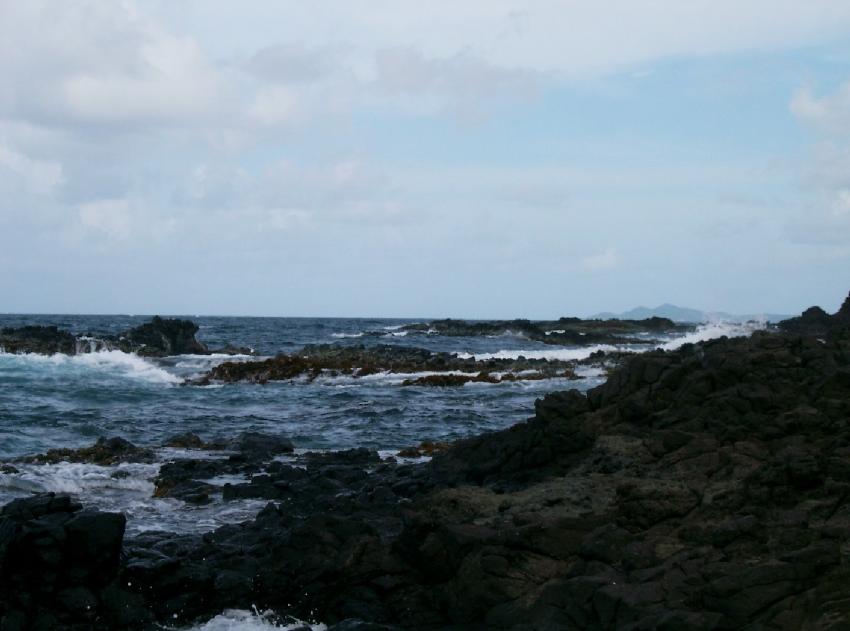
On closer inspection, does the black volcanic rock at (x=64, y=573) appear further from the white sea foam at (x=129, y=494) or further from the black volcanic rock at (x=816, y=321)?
the black volcanic rock at (x=816, y=321)

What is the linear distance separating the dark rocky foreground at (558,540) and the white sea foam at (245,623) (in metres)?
0.18

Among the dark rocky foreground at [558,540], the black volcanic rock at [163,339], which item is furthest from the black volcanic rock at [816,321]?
the black volcanic rock at [163,339]

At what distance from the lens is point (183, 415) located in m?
27.4

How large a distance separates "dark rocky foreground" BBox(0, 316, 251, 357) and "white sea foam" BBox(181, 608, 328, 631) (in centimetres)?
4045

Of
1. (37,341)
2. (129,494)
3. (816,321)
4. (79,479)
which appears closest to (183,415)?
(79,479)

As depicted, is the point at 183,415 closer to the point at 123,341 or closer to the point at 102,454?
the point at 102,454

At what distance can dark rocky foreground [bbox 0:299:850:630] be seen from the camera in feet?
26.5

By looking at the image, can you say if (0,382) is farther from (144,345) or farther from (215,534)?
(215,534)

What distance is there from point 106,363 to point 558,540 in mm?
39505

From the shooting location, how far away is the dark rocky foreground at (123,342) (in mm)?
48062

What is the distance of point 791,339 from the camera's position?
54.7ft

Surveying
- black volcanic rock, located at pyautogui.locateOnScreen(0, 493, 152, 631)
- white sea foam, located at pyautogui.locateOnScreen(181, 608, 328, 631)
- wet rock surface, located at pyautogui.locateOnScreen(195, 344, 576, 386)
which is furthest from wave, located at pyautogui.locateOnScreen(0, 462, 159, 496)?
wet rock surface, located at pyautogui.locateOnScreen(195, 344, 576, 386)

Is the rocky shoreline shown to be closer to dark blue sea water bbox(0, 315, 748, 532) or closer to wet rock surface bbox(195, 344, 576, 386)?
wet rock surface bbox(195, 344, 576, 386)

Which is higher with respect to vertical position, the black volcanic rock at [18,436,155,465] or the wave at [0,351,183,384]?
the wave at [0,351,183,384]
